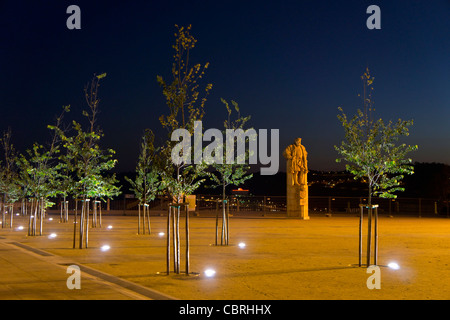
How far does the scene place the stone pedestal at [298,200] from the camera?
142ft

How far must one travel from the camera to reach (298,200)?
144ft

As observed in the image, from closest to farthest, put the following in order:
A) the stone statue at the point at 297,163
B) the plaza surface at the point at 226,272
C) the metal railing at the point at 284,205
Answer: the plaza surface at the point at 226,272, the stone statue at the point at 297,163, the metal railing at the point at 284,205

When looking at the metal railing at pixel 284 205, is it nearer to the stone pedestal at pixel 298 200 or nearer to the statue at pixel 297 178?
the stone pedestal at pixel 298 200

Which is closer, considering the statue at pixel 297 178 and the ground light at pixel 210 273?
the ground light at pixel 210 273

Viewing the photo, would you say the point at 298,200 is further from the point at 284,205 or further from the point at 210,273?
the point at 210,273

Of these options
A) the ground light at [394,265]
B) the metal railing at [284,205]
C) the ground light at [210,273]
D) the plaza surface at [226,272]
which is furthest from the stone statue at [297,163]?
the ground light at [210,273]

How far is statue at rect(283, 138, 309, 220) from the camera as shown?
142 ft

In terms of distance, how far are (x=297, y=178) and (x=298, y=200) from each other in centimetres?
193

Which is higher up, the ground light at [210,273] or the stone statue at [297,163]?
the stone statue at [297,163]

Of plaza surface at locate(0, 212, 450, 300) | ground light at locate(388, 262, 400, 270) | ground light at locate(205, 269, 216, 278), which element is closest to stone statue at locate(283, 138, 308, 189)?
plaza surface at locate(0, 212, 450, 300)

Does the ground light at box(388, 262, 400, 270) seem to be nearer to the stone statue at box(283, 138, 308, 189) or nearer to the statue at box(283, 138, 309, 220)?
the statue at box(283, 138, 309, 220)

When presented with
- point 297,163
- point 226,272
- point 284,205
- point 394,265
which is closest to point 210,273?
point 226,272
